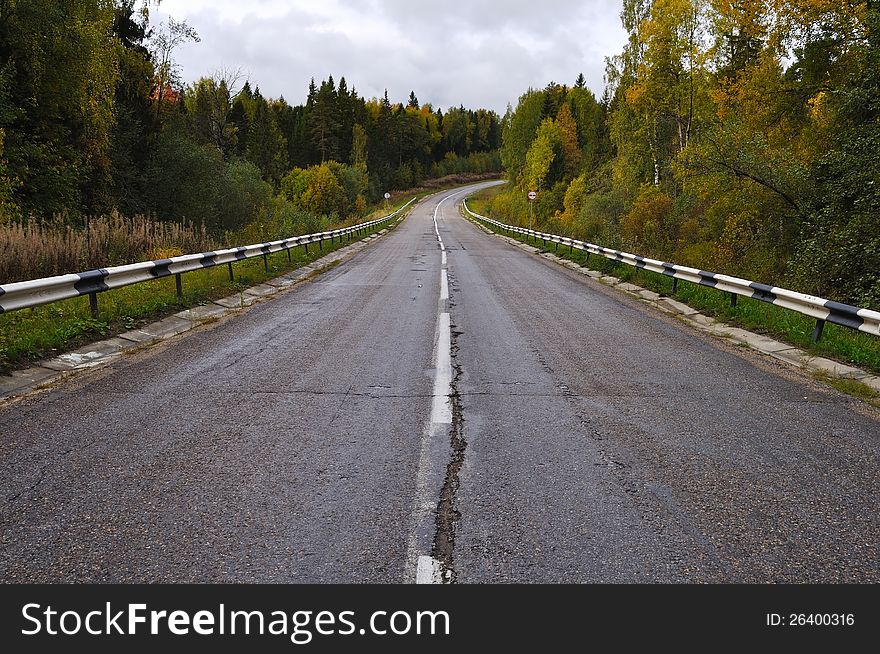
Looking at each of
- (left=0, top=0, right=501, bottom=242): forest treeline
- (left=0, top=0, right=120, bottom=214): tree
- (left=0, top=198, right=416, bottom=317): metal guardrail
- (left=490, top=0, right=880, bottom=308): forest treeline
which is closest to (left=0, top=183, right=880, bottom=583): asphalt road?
(left=0, top=198, right=416, bottom=317): metal guardrail

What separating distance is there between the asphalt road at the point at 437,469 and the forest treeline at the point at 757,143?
853 cm

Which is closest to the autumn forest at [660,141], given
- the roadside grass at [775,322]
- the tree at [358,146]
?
the roadside grass at [775,322]

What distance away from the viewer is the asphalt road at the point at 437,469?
8.75 ft

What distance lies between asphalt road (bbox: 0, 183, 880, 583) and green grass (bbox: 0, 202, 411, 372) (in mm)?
903

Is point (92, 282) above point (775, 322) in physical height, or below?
above

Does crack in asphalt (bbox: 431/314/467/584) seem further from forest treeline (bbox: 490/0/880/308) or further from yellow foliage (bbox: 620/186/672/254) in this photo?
yellow foliage (bbox: 620/186/672/254)

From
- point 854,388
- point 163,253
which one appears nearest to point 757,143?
point 854,388

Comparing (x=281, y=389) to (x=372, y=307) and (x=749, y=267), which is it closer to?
(x=372, y=307)

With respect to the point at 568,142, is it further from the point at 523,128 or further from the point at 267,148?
the point at 267,148

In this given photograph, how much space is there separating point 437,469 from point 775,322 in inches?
290

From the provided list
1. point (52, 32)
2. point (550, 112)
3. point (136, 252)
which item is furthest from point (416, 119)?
point (136, 252)

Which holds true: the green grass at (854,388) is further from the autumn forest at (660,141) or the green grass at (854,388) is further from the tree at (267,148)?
the tree at (267,148)

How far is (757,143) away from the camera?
15.1m

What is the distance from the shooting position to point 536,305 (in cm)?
1077
